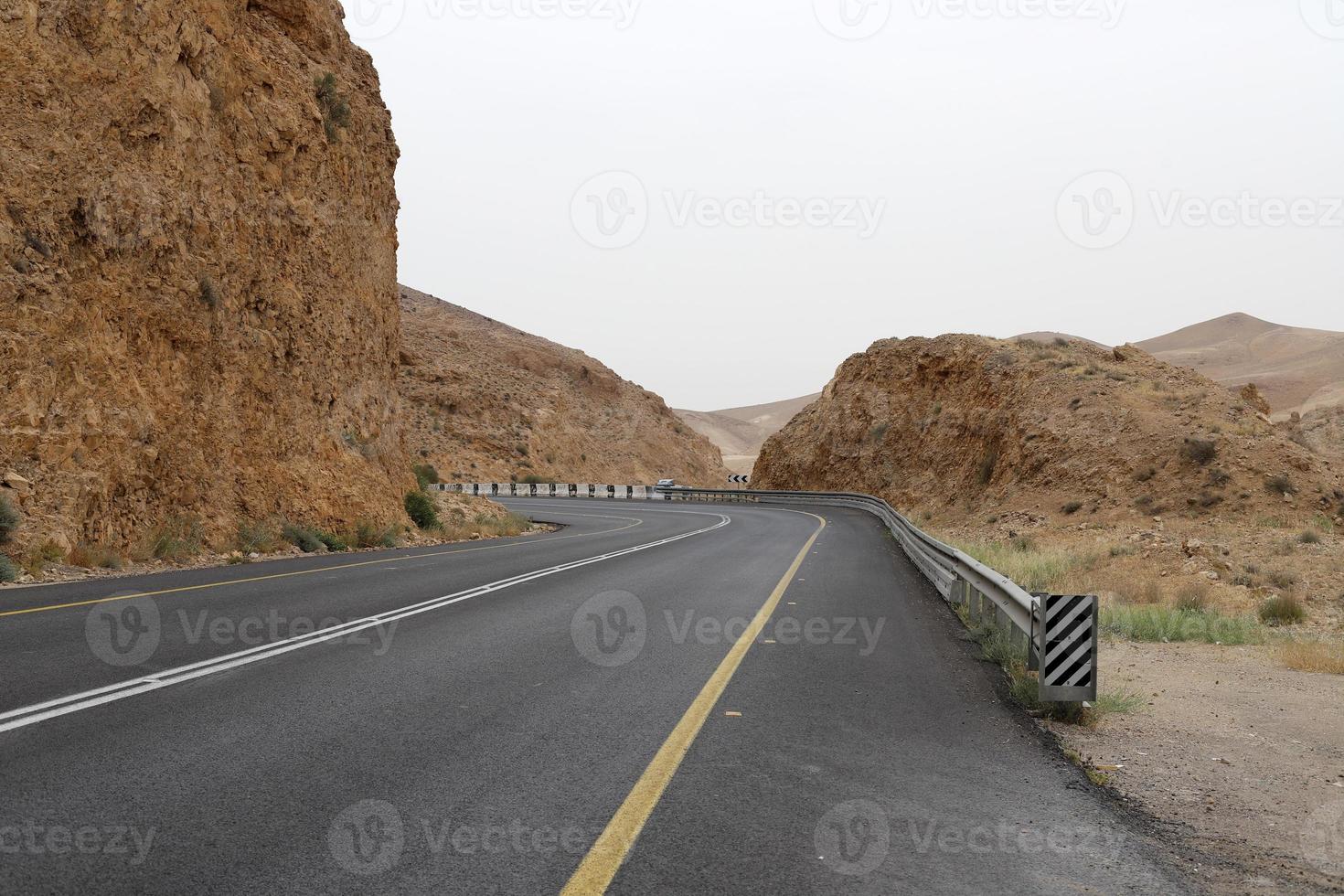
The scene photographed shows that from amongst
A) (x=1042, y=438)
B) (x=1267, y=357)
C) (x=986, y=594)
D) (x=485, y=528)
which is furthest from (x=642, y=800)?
(x=1267, y=357)

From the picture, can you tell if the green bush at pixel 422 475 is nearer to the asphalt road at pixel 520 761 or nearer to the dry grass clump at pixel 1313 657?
the asphalt road at pixel 520 761

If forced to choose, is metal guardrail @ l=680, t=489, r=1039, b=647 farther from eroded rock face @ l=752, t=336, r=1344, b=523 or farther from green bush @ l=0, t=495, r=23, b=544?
green bush @ l=0, t=495, r=23, b=544

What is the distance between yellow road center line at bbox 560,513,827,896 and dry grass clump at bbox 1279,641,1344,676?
5504 mm

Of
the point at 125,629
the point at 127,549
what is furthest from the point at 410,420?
the point at 125,629

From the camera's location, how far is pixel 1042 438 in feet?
132

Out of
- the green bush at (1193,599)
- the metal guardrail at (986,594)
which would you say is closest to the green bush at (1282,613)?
the green bush at (1193,599)

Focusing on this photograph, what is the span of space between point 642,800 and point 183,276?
19.6 meters

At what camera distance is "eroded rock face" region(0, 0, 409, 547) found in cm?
1648

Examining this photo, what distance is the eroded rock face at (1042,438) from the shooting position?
31062mm

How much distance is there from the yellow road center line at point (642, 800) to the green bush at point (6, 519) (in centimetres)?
1161

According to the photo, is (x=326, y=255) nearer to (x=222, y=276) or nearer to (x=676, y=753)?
(x=222, y=276)

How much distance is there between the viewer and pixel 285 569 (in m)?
15.6

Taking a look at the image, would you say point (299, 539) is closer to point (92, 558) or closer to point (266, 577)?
point (92, 558)

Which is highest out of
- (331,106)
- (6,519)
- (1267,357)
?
(1267,357)
